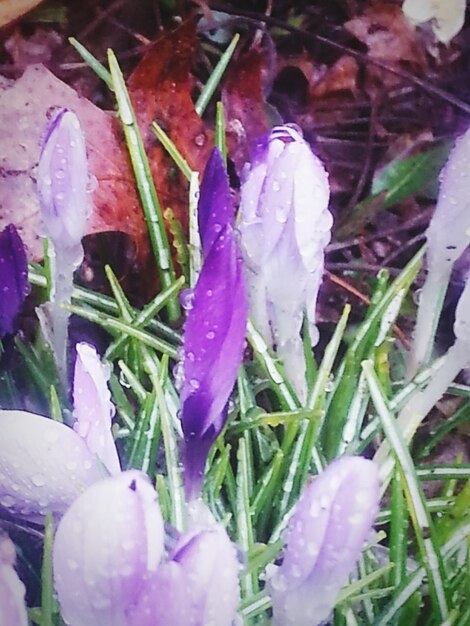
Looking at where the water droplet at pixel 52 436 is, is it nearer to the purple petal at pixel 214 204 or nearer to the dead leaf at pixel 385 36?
the purple petal at pixel 214 204

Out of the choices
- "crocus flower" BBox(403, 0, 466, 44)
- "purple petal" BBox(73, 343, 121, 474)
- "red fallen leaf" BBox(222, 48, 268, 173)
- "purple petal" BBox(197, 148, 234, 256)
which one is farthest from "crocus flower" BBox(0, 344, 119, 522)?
"crocus flower" BBox(403, 0, 466, 44)

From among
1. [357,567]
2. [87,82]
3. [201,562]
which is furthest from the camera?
[87,82]

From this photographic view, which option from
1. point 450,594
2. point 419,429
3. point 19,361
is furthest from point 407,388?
point 19,361

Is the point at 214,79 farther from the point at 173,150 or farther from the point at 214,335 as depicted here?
the point at 214,335

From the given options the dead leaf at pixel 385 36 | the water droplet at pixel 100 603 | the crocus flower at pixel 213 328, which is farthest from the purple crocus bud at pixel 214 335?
the dead leaf at pixel 385 36

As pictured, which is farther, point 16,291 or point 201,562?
point 16,291

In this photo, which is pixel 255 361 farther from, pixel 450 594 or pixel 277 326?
pixel 450 594
